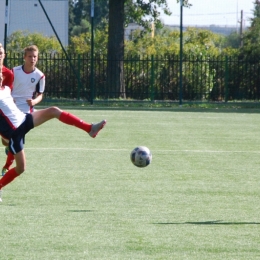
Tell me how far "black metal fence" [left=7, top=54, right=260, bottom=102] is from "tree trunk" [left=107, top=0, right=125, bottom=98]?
0.11 m

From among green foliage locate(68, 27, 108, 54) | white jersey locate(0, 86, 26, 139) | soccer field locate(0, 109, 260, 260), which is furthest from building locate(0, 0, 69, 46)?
white jersey locate(0, 86, 26, 139)

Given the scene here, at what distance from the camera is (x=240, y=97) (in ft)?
110

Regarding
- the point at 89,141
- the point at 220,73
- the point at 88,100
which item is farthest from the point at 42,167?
the point at 220,73

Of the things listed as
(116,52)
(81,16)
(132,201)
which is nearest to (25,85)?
(132,201)

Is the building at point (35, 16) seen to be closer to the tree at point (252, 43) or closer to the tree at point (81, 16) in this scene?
the tree at point (252, 43)

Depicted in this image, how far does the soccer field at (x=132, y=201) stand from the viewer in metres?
7.07

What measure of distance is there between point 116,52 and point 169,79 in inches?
116

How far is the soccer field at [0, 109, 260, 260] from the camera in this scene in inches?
279

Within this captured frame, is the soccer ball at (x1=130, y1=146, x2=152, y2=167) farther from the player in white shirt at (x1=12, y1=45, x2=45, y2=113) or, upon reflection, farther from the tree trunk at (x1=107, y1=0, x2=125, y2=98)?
the tree trunk at (x1=107, y1=0, x2=125, y2=98)

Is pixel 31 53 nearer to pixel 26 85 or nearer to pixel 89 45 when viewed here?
pixel 26 85

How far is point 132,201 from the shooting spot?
31.3ft

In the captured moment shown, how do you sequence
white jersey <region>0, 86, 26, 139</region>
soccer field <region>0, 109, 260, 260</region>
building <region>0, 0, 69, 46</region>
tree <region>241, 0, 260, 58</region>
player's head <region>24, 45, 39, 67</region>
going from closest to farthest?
soccer field <region>0, 109, 260, 260</region>
white jersey <region>0, 86, 26, 139</region>
player's head <region>24, 45, 39, 67</region>
tree <region>241, 0, 260, 58</region>
building <region>0, 0, 69, 46</region>

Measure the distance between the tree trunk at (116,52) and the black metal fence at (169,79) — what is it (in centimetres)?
11

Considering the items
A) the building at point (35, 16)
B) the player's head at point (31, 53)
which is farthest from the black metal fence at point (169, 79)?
the building at point (35, 16)
